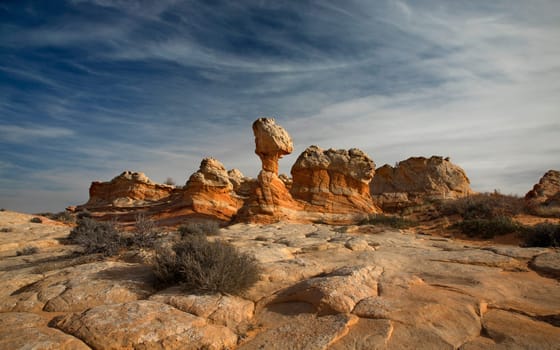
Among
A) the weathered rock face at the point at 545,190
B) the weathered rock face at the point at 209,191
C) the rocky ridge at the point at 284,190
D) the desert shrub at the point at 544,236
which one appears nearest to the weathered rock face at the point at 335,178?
the rocky ridge at the point at 284,190

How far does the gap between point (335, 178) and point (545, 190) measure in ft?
47.5

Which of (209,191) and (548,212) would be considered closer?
(548,212)

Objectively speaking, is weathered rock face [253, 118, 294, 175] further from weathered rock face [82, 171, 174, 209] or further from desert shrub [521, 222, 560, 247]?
weathered rock face [82, 171, 174, 209]

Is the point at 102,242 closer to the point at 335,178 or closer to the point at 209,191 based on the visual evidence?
the point at 335,178

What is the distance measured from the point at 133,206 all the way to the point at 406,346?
29.8 meters

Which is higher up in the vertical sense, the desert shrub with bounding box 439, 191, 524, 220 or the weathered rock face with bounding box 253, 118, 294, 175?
the weathered rock face with bounding box 253, 118, 294, 175

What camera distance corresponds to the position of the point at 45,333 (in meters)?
3.03

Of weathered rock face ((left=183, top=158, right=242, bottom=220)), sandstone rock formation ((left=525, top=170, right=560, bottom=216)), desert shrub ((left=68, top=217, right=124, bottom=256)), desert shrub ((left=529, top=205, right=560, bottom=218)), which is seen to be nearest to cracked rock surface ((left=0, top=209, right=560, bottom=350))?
desert shrub ((left=68, top=217, right=124, bottom=256))

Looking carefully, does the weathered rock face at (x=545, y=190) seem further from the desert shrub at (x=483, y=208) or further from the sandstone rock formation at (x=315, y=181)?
the sandstone rock formation at (x=315, y=181)

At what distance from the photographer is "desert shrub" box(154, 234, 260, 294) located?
13.2 ft

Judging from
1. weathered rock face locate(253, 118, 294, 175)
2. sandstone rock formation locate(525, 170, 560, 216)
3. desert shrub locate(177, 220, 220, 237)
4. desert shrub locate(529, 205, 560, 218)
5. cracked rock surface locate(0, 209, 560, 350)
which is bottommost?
cracked rock surface locate(0, 209, 560, 350)

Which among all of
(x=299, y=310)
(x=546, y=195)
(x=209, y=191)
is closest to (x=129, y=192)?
(x=209, y=191)

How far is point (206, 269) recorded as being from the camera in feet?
13.7

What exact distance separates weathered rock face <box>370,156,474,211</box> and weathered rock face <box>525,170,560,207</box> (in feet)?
14.1
